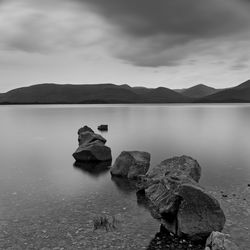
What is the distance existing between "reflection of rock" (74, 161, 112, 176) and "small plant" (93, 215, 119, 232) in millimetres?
12923

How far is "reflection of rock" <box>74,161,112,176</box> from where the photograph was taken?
31116mm

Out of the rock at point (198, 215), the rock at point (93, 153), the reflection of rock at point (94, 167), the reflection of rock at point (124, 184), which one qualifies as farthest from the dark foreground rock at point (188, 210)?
the rock at point (93, 153)

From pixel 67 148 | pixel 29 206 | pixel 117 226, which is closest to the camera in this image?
pixel 117 226

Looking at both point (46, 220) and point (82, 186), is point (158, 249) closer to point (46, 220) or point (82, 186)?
point (46, 220)

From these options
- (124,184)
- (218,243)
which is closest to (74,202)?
(124,184)

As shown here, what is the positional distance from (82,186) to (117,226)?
9215 mm

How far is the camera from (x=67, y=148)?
47.9 m

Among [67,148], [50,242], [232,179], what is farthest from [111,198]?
[67,148]

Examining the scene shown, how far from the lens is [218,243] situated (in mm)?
12977

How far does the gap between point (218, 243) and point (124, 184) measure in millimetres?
13348

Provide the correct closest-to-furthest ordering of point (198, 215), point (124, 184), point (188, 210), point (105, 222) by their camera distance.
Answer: point (198, 215) → point (188, 210) → point (105, 222) → point (124, 184)

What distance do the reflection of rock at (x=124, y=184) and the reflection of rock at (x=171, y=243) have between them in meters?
8.18

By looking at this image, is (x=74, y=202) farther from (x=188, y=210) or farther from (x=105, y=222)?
(x=188, y=210)

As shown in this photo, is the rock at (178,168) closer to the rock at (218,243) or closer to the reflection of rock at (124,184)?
the reflection of rock at (124,184)
